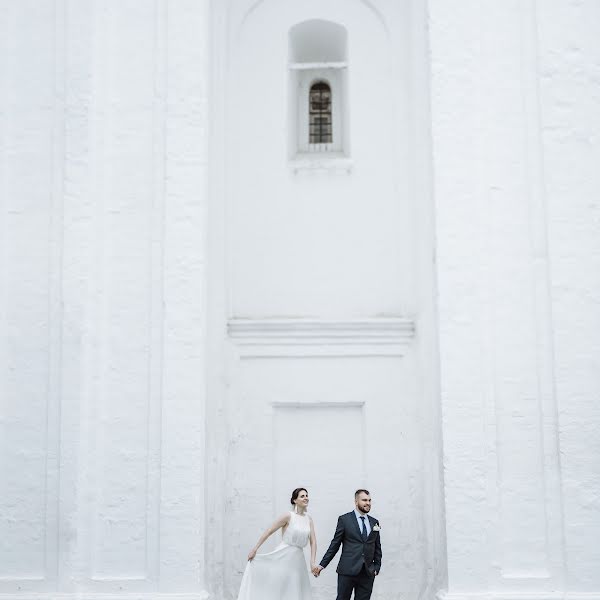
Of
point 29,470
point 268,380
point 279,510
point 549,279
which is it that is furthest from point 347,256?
point 29,470

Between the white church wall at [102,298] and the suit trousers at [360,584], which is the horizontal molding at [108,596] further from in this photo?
the suit trousers at [360,584]

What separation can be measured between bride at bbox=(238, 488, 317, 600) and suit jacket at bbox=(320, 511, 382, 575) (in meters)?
0.24

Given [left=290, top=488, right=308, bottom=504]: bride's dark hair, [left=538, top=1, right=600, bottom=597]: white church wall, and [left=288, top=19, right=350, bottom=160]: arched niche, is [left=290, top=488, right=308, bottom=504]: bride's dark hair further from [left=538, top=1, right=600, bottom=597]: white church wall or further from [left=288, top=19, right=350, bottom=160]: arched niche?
[left=288, top=19, right=350, bottom=160]: arched niche

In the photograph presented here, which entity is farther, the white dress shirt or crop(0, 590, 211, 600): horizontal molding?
the white dress shirt

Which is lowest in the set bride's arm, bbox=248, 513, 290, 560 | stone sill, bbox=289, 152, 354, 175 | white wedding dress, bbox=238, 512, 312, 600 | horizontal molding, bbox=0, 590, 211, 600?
horizontal molding, bbox=0, 590, 211, 600

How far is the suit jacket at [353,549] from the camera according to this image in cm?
845

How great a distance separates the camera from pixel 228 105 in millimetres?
10062

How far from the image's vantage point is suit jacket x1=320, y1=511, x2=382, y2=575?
332 inches

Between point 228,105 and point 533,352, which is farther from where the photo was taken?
point 228,105

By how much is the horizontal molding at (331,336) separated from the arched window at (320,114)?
2.36 metres

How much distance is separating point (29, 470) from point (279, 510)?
2.67m

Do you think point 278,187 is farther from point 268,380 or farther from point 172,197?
point 268,380

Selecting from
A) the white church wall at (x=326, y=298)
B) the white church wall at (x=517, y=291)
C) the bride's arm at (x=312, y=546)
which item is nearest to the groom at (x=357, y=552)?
the bride's arm at (x=312, y=546)

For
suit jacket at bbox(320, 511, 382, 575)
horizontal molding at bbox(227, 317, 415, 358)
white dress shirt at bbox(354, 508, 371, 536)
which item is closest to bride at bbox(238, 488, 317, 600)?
suit jacket at bbox(320, 511, 382, 575)
